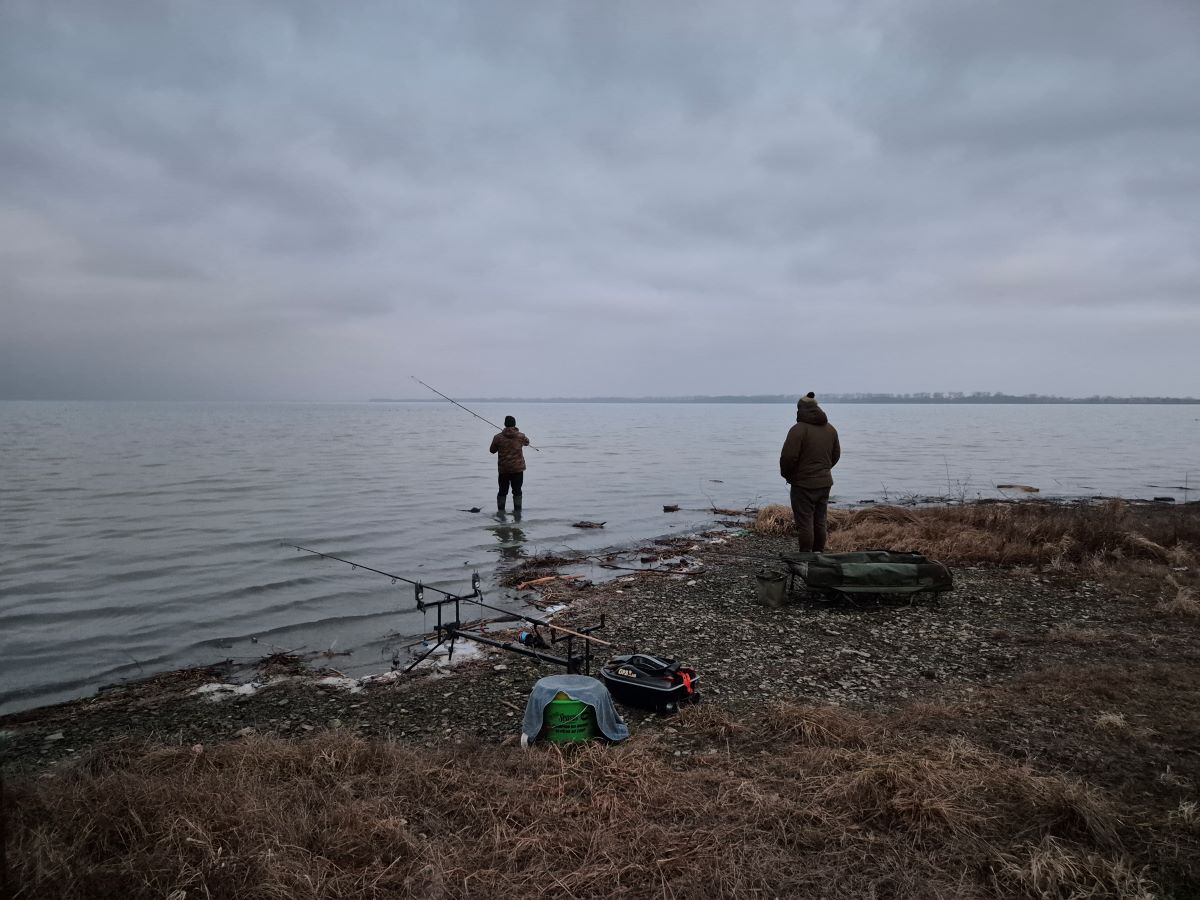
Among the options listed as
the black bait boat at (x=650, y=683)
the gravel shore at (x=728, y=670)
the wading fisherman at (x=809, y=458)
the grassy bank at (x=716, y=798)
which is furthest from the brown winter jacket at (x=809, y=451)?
the black bait boat at (x=650, y=683)

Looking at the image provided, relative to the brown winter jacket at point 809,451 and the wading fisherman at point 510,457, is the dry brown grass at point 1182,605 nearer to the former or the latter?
the brown winter jacket at point 809,451

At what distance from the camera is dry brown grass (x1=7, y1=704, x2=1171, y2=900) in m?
3.27

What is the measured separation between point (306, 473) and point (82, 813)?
26969mm

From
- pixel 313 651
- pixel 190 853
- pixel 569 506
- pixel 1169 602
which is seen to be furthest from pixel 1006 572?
pixel 569 506

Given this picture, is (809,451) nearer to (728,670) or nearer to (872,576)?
(872,576)

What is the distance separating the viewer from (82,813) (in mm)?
3607

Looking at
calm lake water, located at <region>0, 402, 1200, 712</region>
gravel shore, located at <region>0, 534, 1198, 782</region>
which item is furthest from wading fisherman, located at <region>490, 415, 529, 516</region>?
gravel shore, located at <region>0, 534, 1198, 782</region>

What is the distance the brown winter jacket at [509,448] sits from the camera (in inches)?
706

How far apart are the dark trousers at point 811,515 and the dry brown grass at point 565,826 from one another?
19.4ft

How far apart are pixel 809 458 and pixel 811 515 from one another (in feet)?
3.14

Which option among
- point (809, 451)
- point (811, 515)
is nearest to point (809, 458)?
point (809, 451)

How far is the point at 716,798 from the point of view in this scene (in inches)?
162

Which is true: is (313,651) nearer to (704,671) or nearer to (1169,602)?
(704,671)

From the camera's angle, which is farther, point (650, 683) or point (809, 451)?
point (809, 451)
